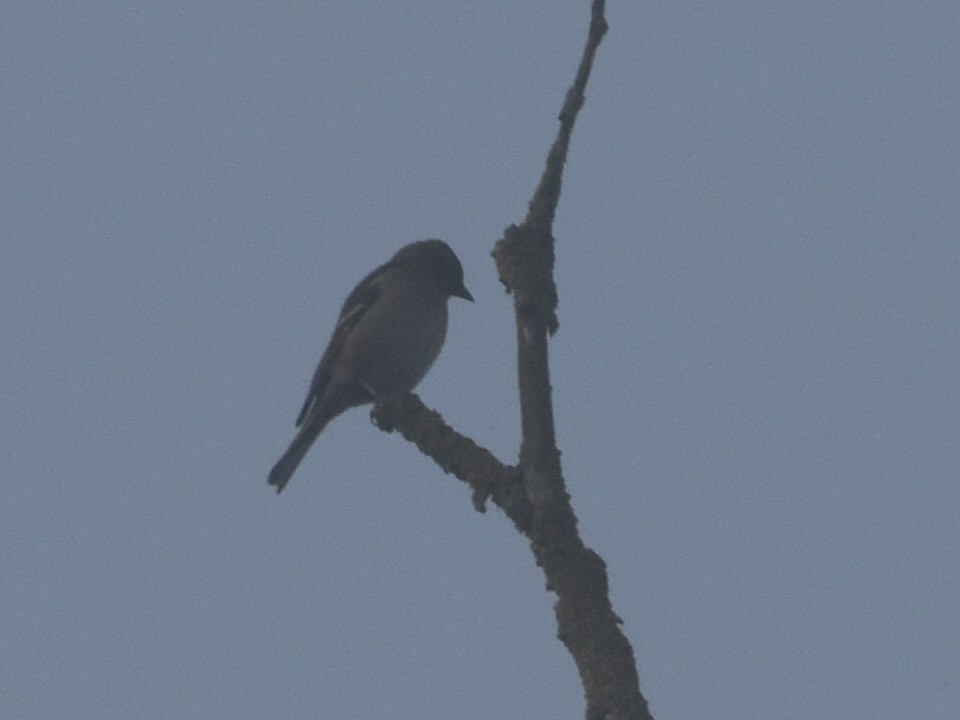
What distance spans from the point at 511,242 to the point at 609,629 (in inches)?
60.0

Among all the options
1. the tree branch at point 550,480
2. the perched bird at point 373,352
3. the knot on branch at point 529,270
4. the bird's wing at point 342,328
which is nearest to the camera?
the tree branch at point 550,480

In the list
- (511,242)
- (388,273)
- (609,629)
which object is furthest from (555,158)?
(388,273)

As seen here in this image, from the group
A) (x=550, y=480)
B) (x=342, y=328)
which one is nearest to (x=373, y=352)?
(x=342, y=328)

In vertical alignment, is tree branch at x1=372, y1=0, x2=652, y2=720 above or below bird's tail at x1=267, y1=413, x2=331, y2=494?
below

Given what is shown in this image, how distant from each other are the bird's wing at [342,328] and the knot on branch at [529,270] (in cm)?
601

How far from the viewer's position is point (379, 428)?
850cm

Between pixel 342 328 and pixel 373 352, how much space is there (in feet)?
2.02

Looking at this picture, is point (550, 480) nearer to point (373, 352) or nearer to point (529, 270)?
point (529, 270)

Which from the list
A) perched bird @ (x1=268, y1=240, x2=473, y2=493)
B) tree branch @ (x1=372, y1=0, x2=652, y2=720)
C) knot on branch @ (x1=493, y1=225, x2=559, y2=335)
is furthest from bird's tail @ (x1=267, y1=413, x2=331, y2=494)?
knot on branch @ (x1=493, y1=225, x2=559, y2=335)

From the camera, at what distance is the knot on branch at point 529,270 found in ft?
18.4

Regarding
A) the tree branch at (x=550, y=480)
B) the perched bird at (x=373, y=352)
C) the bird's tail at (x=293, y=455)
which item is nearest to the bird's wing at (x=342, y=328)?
the perched bird at (x=373, y=352)

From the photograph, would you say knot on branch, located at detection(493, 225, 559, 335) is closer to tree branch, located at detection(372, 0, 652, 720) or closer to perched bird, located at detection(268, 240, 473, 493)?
tree branch, located at detection(372, 0, 652, 720)

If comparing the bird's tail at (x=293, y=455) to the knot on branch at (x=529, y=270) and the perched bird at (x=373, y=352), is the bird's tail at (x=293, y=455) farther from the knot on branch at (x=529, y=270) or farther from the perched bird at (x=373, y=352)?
the knot on branch at (x=529, y=270)

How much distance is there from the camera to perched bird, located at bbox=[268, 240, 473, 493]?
11.5 m
